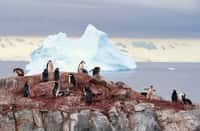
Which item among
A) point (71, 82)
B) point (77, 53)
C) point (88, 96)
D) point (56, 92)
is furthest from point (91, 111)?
point (77, 53)

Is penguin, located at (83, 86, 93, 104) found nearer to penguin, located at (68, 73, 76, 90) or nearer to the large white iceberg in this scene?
penguin, located at (68, 73, 76, 90)

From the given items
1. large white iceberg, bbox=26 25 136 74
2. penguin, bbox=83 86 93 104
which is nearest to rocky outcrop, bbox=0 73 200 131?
penguin, bbox=83 86 93 104

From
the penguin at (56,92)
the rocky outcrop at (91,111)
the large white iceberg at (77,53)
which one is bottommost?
the rocky outcrop at (91,111)

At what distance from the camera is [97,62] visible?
90312 millimetres

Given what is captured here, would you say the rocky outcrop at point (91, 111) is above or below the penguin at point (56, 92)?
below

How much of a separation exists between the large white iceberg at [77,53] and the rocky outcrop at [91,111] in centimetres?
4904

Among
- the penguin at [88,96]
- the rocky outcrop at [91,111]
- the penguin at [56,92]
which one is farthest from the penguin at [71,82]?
the penguin at [88,96]

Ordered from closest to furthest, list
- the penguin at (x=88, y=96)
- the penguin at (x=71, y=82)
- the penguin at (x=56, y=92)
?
the penguin at (x=88, y=96), the penguin at (x=56, y=92), the penguin at (x=71, y=82)

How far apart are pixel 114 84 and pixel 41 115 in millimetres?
5427

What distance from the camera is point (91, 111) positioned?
31031mm

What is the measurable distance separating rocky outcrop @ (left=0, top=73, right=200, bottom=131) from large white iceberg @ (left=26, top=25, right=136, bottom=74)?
4904 centimetres

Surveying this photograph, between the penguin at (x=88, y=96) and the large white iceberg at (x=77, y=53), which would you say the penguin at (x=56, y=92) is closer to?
the penguin at (x=88, y=96)

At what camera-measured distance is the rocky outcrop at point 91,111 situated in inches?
1207

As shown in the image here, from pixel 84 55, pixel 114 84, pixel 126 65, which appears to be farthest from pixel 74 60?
pixel 114 84
